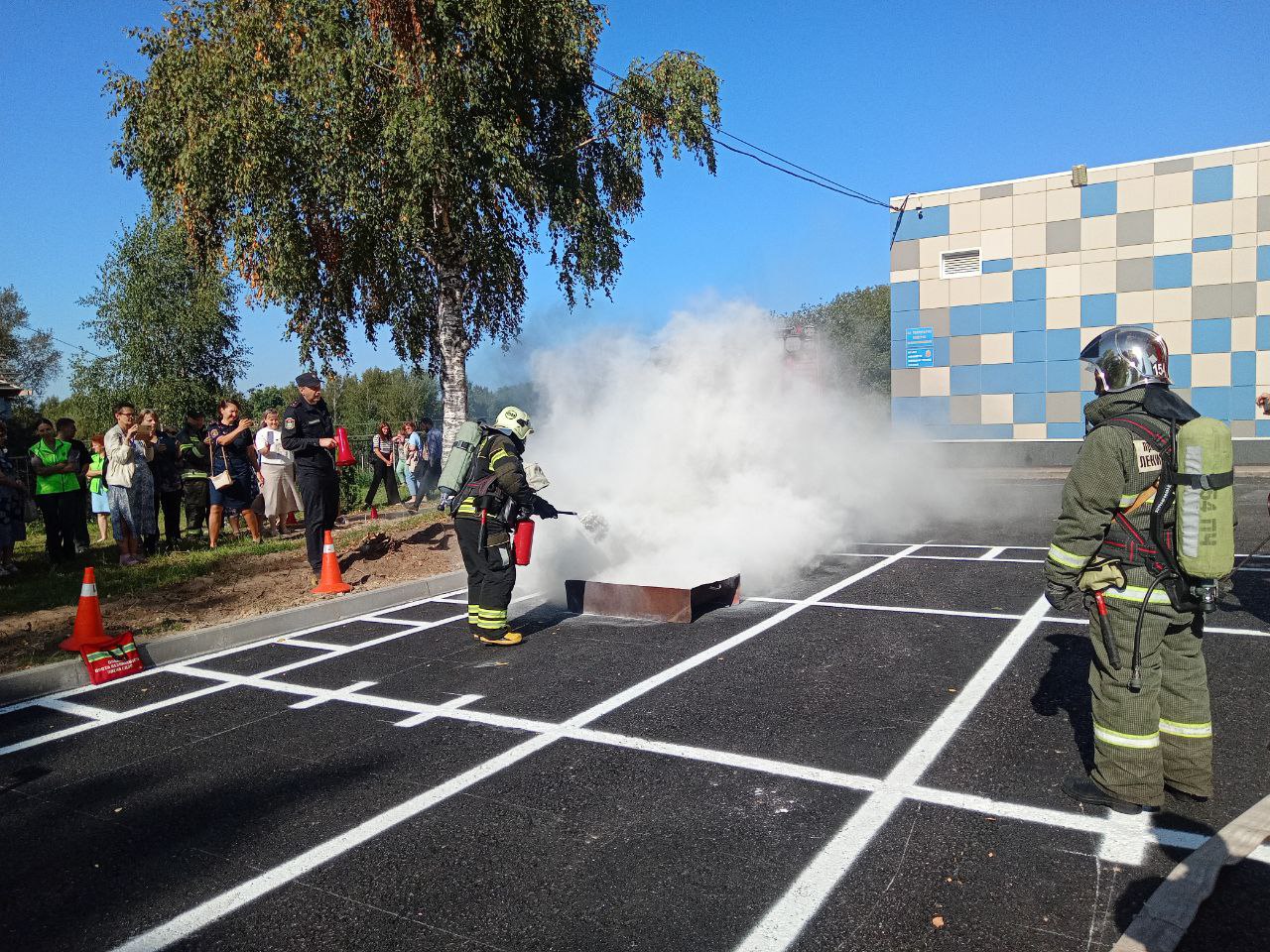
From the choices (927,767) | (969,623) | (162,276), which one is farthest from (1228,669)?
(162,276)

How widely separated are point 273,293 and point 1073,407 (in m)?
20.2

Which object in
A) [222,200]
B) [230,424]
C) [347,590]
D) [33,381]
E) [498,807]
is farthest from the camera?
[33,381]

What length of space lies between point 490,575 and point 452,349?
806 cm

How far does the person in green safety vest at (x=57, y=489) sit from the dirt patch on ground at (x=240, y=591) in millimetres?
2238

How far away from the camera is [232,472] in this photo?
1136 centimetres

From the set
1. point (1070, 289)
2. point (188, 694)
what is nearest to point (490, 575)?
point (188, 694)

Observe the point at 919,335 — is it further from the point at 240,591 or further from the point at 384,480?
the point at 240,591

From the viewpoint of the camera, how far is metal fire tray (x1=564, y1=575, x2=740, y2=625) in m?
7.36

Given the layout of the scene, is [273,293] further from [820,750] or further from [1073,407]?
[1073,407]

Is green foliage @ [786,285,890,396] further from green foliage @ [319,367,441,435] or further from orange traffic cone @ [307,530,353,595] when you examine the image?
orange traffic cone @ [307,530,353,595]

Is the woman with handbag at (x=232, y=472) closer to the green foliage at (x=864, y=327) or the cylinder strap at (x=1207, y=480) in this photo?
the cylinder strap at (x=1207, y=480)

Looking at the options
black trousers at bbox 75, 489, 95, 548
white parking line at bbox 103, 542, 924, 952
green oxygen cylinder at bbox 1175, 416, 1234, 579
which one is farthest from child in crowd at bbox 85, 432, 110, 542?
green oxygen cylinder at bbox 1175, 416, 1234, 579

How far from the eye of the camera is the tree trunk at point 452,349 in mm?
13797

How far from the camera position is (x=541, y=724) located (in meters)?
5.00
